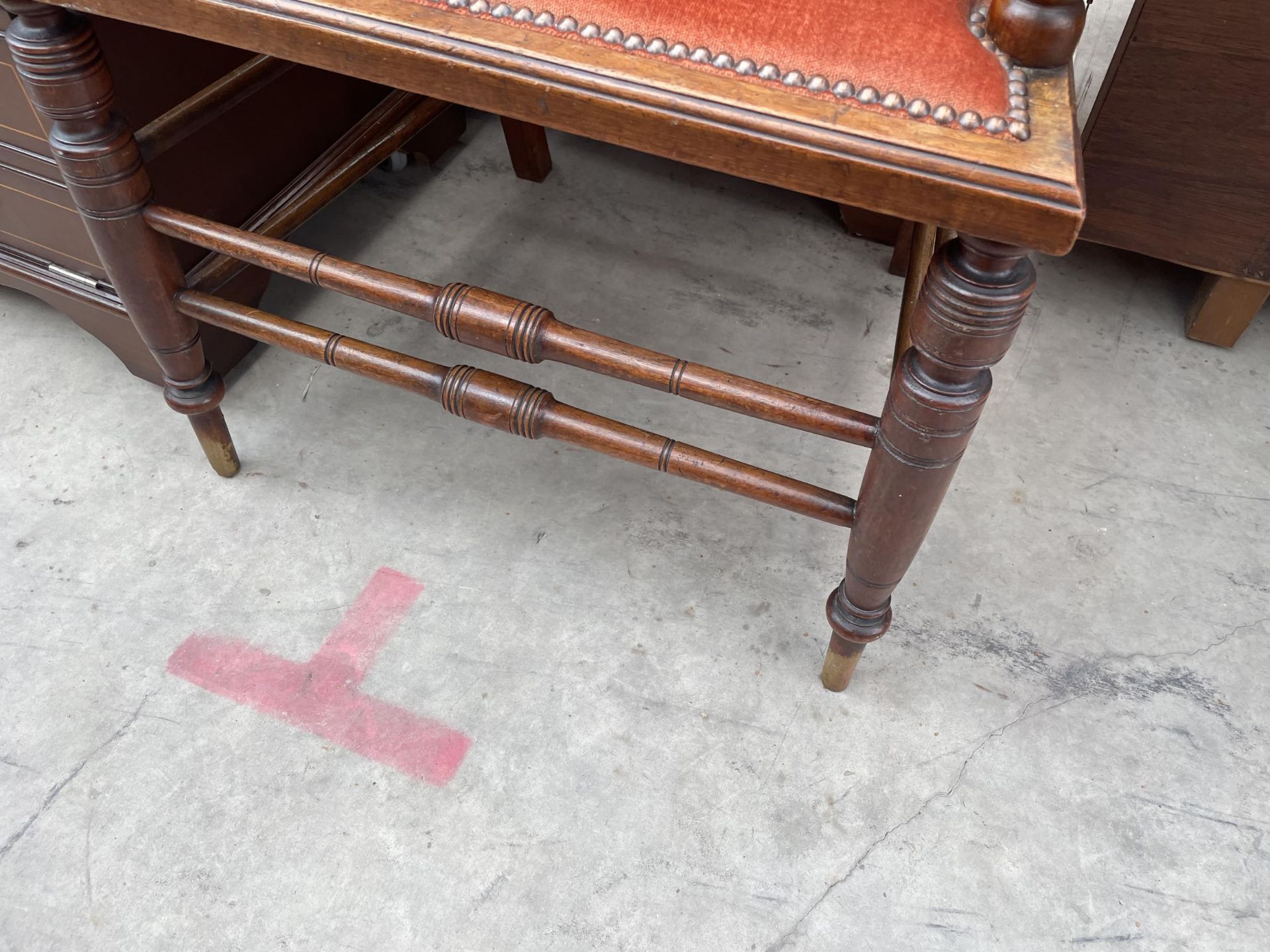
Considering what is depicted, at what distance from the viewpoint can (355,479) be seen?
4.13 feet

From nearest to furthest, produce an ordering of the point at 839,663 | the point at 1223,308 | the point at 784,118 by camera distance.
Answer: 1. the point at 784,118
2. the point at 839,663
3. the point at 1223,308

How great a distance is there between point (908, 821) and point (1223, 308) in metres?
0.94

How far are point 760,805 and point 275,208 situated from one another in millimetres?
999

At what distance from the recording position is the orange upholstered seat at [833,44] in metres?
0.66

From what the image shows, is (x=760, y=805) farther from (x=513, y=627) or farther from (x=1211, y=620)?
(x=1211, y=620)

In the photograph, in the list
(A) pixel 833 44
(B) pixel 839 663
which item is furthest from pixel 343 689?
(A) pixel 833 44

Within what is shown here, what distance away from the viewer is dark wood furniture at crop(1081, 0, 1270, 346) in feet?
3.80

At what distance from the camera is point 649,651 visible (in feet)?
3.60

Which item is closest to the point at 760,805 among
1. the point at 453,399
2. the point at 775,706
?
the point at 775,706

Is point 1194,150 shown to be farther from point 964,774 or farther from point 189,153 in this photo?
point 189,153

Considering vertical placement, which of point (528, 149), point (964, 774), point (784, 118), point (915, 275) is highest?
point (784, 118)

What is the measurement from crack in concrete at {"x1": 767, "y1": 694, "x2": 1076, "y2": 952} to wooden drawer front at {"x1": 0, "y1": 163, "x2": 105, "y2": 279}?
3.66ft

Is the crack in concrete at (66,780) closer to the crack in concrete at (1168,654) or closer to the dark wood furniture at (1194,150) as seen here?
the crack in concrete at (1168,654)

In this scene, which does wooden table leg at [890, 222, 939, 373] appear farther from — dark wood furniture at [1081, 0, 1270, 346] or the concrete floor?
dark wood furniture at [1081, 0, 1270, 346]
